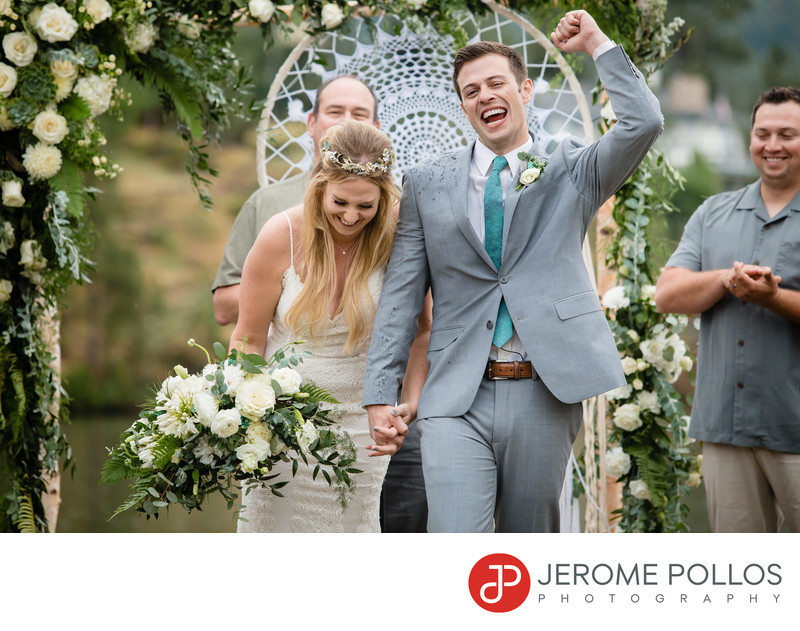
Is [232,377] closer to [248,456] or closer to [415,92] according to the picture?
[248,456]

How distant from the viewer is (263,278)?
3.30 m

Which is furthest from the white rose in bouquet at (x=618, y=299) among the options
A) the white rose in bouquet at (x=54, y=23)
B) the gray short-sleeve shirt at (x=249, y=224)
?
the white rose in bouquet at (x=54, y=23)

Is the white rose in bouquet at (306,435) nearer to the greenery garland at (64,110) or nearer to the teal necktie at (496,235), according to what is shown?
the teal necktie at (496,235)

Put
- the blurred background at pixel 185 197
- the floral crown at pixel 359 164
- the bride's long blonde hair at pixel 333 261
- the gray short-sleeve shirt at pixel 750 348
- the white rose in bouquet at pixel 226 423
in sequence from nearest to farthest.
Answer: the white rose in bouquet at pixel 226 423 < the floral crown at pixel 359 164 < the bride's long blonde hair at pixel 333 261 < the gray short-sleeve shirt at pixel 750 348 < the blurred background at pixel 185 197

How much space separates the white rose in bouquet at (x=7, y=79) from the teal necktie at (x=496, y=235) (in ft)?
7.10

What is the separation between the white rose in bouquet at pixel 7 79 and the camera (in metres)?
3.85

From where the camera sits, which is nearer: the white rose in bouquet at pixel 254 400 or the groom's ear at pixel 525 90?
the white rose in bouquet at pixel 254 400

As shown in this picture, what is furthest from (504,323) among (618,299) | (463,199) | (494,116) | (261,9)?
(261,9)

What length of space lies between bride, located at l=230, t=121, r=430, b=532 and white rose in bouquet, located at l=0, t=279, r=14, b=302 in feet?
4.20

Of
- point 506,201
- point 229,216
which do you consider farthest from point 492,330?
point 229,216

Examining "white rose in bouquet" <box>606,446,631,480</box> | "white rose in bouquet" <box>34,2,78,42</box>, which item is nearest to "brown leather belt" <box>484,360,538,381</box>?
"white rose in bouquet" <box>606,446,631,480</box>

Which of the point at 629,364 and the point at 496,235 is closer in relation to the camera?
the point at 496,235

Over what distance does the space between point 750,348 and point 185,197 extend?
35.9 feet

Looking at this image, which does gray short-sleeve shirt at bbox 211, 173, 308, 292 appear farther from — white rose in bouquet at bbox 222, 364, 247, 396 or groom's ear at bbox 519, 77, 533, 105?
groom's ear at bbox 519, 77, 533, 105
